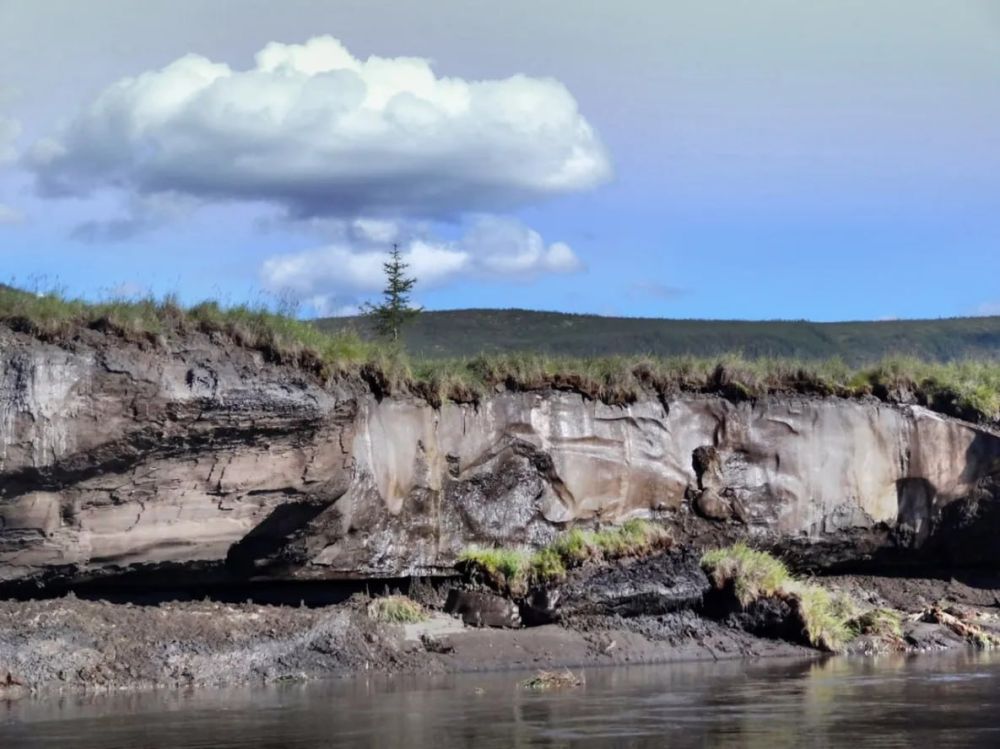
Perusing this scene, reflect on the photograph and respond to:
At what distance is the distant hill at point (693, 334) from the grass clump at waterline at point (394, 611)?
4594 centimetres

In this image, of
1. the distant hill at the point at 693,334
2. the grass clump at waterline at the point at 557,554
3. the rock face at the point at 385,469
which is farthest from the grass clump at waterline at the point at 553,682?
the distant hill at the point at 693,334

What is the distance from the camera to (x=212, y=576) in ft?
65.2

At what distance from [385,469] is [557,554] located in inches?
119

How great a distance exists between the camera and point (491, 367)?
22719 mm

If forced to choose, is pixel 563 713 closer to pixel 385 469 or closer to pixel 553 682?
pixel 553 682

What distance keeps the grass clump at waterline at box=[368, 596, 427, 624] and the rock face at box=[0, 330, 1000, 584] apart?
708mm

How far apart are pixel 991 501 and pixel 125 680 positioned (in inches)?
614

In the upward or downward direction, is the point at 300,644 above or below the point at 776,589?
below

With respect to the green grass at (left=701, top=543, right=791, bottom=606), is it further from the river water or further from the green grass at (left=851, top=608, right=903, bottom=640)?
the river water

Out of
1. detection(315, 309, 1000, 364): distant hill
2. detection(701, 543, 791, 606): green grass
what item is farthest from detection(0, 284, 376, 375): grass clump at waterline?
detection(315, 309, 1000, 364): distant hill

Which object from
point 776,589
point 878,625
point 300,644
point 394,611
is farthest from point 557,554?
point 878,625

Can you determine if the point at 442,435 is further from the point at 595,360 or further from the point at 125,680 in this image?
the point at 125,680

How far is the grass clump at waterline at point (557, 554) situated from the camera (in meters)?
21.1

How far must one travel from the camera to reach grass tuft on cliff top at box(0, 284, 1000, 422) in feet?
62.5
